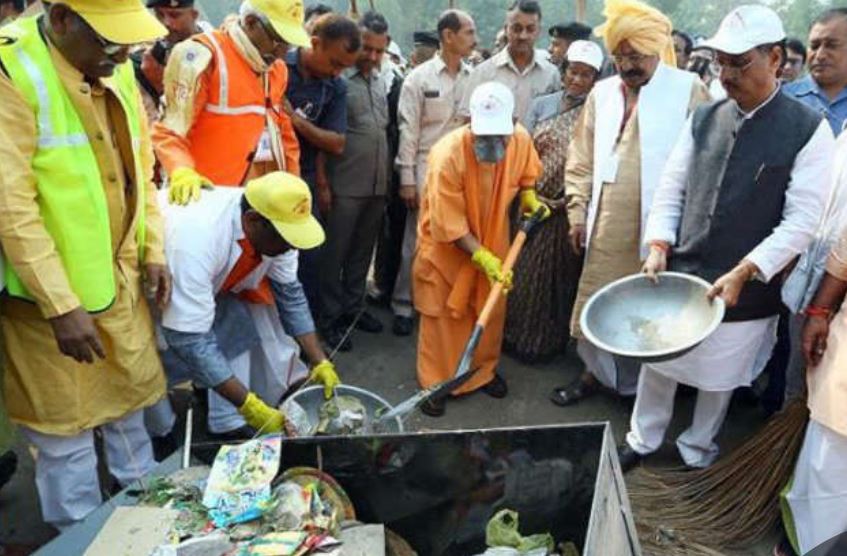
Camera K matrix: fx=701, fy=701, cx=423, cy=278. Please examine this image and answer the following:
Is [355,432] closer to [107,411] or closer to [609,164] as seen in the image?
[107,411]

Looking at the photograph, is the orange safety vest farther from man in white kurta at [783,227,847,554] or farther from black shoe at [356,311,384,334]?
man in white kurta at [783,227,847,554]

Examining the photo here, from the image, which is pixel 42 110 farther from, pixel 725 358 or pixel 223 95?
pixel 725 358

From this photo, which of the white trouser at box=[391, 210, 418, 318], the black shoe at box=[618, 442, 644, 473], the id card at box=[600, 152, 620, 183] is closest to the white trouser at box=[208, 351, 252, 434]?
the white trouser at box=[391, 210, 418, 318]

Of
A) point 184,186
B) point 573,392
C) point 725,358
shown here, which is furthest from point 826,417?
point 184,186

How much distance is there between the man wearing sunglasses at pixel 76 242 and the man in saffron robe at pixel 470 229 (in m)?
1.48

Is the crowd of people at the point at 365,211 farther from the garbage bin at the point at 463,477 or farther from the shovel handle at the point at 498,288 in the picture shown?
the garbage bin at the point at 463,477

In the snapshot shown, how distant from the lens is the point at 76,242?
84.4 inches

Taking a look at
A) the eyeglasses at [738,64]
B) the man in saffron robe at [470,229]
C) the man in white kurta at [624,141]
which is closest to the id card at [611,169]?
the man in white kurta at [624,141]

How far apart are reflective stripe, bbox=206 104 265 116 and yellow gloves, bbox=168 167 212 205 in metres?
0.38

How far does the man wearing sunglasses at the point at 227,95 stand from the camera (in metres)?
2.92

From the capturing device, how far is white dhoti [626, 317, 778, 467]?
2889 millimetres

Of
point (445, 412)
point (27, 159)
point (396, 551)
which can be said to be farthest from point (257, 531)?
point (445, 412)

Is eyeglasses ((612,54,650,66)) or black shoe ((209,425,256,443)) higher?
eyeglasses ((612,54,650,66))

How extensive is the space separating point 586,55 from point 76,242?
2977 mm
